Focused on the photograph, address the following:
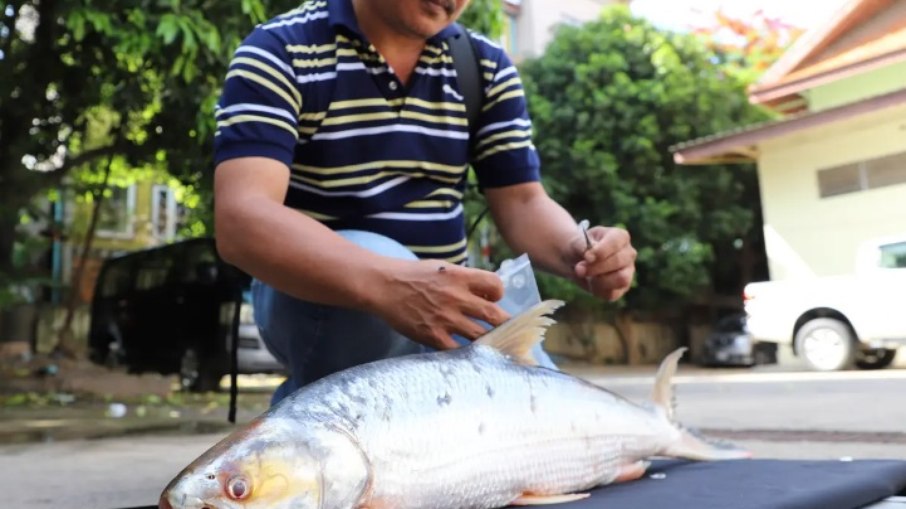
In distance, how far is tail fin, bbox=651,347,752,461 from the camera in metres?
1.42

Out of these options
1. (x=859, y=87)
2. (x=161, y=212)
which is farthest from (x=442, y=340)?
(x=161, y=212)

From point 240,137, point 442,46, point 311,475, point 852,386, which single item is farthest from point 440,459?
point 852,386

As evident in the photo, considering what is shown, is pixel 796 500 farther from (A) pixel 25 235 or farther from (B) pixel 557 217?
(A) pixel 25 235

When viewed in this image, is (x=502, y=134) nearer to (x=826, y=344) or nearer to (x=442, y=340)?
(x=442, y=340)

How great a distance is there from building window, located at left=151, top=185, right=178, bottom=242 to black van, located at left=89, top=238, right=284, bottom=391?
9165 mm

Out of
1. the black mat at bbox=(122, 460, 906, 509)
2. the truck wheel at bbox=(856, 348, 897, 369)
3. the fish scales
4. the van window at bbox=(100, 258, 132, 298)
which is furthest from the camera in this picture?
the van window at bbox=(100, 258, 132, 298)

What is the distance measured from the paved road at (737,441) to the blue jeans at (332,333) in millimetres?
757

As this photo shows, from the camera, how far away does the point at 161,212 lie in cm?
1845

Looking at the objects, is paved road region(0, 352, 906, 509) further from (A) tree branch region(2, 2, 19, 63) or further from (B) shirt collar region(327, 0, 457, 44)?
(A) tree branch region(2, 2, 19, 63)

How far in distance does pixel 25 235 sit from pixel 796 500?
28.7ft

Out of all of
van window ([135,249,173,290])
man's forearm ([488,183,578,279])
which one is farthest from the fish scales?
van window ([135,249,173,290])

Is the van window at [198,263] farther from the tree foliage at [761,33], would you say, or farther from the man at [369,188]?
the man at [369,188]

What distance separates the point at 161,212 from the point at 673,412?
18196mm

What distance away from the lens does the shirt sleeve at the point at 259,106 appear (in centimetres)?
134
